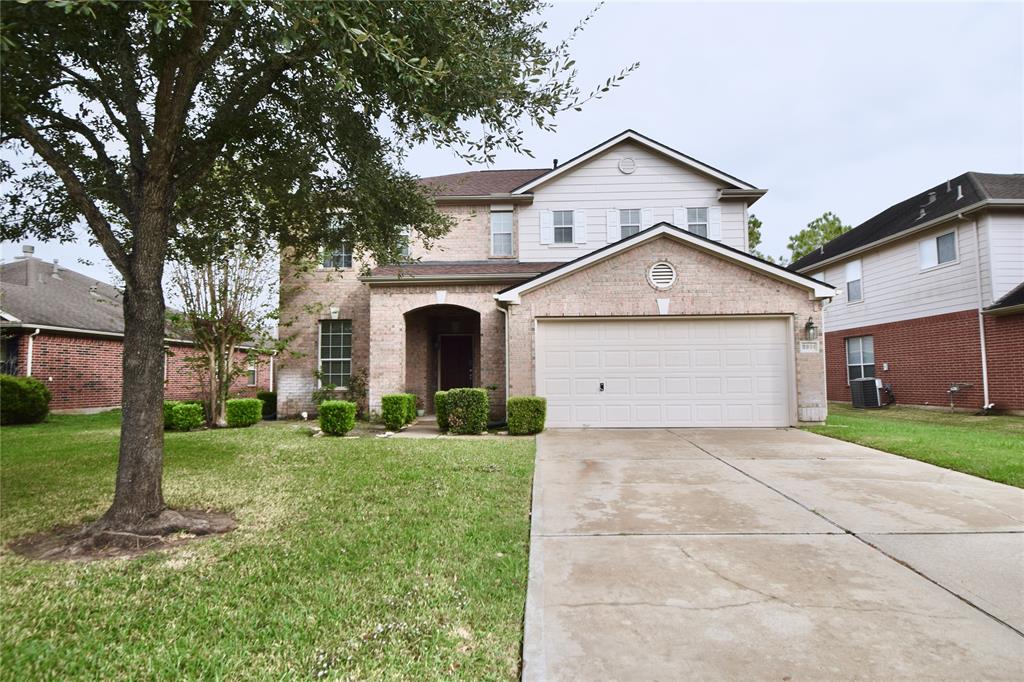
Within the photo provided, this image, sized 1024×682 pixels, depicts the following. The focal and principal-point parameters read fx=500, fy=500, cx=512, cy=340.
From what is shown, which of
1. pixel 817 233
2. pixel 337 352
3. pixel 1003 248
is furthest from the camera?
pixel 817 233

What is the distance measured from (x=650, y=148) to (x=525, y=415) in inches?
357

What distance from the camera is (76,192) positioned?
4.34m

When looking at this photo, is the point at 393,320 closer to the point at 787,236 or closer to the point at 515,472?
the point at 515,472

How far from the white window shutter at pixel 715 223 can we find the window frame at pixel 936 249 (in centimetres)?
643

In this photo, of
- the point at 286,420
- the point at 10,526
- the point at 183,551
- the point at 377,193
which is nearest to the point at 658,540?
the point at 183,551

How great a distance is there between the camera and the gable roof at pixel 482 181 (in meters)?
15.1

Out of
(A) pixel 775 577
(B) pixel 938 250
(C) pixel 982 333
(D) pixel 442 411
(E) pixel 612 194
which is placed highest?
(E) pixel 612 194

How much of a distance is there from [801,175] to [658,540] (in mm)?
29656

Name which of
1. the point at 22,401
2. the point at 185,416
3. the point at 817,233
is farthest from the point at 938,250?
the point at 22,401

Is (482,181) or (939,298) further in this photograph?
(482,181)

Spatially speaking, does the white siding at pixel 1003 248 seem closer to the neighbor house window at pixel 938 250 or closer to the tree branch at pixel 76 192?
the neighbor house window at pixel 938 250

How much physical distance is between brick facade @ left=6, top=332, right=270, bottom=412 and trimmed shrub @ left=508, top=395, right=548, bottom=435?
24.6ft

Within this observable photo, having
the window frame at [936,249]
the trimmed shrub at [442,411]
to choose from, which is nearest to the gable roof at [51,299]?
the trimmed shrub at [442,411]

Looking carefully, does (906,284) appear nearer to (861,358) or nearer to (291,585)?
(861,358)
